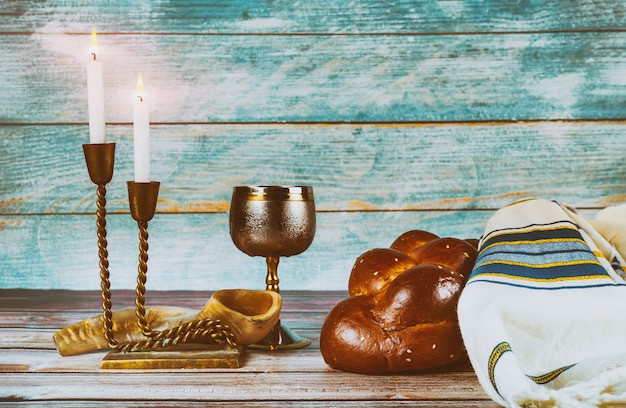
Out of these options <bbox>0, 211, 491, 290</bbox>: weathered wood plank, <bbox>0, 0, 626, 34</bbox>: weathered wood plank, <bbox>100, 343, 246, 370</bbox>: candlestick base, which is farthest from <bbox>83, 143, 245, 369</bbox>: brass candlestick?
<bbox>0, 0, 626, 34</bbox>: weathered wood plank

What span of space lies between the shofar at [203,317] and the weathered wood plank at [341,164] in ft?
2.17

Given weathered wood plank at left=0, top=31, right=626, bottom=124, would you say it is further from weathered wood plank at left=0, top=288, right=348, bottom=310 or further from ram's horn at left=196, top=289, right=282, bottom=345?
ram's horn at left=196, top=289, right=282, bottom=345

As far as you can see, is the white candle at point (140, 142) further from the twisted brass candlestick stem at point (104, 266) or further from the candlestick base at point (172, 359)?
the candlestick base at point (172, 359)

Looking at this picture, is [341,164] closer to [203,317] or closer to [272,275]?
[272,275]

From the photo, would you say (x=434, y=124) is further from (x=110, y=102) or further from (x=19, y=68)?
(x=19, y=68)

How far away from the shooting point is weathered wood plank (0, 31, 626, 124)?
1685 millimetres

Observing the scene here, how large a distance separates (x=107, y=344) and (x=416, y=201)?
2.98ft

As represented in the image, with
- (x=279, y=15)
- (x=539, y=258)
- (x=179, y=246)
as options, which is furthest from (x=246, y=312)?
(x=279, y=15)

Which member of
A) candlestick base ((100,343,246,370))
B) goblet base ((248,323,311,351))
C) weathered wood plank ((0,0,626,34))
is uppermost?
weathered wood plank ((0,0,626,34))

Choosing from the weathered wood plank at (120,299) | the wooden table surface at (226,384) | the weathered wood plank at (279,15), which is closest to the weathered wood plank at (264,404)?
the wooden table surface at (226,384)

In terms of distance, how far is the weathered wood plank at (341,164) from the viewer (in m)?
1.69

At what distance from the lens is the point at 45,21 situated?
1.68 meters

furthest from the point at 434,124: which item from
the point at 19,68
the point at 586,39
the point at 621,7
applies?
the point at 19,68

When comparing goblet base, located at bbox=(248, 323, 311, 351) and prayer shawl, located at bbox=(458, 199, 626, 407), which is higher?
prayer shawl, located at bbox=(458, 199, 626, 407)
